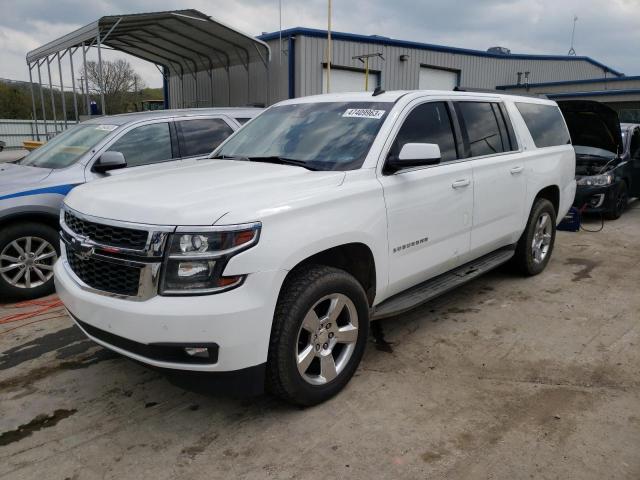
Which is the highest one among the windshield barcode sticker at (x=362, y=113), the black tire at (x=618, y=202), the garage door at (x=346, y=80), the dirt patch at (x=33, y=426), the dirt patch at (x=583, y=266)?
the garage door at (x=346, y=80)

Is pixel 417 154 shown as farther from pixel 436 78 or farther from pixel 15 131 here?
pixel 15 131

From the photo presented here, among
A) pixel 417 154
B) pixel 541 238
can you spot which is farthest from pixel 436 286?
pixel 541 238

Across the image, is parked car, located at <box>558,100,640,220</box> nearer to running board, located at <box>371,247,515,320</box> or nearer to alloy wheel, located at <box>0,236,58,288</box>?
running board, located at <box>371,247,515,320</box>

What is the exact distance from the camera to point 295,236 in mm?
2785

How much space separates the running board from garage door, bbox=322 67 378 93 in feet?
44.9

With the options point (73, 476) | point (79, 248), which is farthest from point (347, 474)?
point (79, 248)

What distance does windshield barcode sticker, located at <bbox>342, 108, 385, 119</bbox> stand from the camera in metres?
3.73

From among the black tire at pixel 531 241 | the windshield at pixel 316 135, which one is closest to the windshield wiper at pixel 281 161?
the windshield at pixel 316 135

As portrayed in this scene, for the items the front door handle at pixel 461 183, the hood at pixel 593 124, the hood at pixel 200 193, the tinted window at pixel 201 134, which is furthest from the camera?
the hood at pixel 593 124

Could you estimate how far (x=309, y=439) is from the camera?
2.85 metres

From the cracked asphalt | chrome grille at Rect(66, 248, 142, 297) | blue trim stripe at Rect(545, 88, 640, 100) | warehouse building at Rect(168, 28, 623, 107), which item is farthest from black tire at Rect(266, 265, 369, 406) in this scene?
blue trim stripe at Rect(545, 88, 640, 100)

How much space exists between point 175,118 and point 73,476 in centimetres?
429

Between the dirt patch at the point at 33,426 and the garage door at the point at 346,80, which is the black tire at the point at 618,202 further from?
the garage door at the point at 346,80

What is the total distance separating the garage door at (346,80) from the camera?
1778cm
